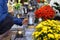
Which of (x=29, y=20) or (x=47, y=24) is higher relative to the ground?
(x=47, y=24)

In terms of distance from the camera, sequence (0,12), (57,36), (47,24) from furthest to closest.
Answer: (47,24), (57,36), (0,12)

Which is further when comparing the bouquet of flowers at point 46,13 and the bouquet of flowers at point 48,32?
the bouquet of flowers at point 46,13

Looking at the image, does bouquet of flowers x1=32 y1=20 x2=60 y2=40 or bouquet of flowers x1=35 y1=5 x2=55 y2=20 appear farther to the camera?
bouquet of flowers x1=35 y1=5 x2=55 y2=20

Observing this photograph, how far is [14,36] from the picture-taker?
2.20 metres

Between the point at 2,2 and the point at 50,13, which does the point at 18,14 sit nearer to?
the point at 50,13

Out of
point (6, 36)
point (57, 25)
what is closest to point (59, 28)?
point (57, 25)

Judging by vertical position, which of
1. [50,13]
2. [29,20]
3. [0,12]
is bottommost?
[29,20]

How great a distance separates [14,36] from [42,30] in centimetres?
53

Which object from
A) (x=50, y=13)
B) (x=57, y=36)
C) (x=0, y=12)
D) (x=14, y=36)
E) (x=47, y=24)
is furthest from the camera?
(x=50, y=13)

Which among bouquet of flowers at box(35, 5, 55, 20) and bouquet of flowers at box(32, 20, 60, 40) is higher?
bouquet of flowers at box(32, 20, 60, 40)

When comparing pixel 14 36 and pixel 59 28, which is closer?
pixel 59 28

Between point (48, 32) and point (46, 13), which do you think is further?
point (46, 13)

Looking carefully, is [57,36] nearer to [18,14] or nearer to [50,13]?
[50,13]

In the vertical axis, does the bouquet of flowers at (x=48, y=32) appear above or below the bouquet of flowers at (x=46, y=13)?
above
